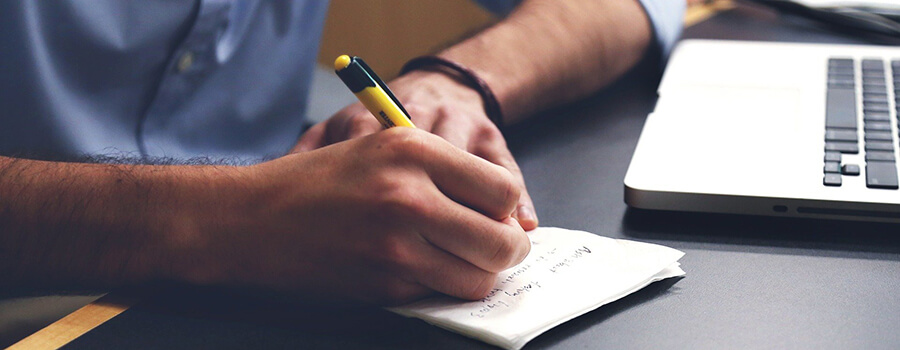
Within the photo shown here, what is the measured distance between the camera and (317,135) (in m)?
0.64

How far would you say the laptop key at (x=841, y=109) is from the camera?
1.92ft

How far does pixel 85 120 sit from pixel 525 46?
415 millimetres

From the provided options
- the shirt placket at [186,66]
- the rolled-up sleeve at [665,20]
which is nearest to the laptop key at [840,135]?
the rolled-up sleeve at [665,20]

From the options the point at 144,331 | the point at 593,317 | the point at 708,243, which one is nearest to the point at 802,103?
the point at 708,243

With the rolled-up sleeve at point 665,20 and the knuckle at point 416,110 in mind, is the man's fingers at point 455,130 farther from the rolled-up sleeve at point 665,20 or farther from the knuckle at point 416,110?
the rolled-up sleeve at point 665,20

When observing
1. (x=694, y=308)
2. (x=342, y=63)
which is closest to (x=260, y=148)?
(x=342, y=63)

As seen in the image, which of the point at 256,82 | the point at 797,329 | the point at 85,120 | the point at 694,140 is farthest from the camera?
the point at 256,82

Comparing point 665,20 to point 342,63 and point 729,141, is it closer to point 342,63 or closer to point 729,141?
point 729,141

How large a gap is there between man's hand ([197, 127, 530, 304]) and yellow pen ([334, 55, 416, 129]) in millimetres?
39

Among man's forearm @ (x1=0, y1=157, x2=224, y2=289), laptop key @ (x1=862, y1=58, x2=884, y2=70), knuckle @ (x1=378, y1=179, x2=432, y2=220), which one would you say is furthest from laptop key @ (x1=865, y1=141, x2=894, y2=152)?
man's forearm @ (x1=0, y1=157, x2=224, y2=289)

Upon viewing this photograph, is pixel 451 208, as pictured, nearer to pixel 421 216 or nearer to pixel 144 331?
pixel 421 216

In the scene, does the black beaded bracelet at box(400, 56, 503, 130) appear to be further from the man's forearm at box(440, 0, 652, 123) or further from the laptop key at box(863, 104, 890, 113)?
the laptop key at box(863, 104, 890, 113)

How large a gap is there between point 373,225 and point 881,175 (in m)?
0.32

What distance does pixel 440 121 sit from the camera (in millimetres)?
620
